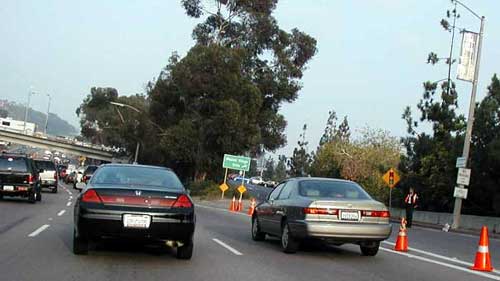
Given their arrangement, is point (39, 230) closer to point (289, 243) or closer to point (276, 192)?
point (276, 192)

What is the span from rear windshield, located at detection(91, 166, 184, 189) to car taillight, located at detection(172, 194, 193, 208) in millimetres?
430

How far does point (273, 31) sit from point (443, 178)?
23.1m

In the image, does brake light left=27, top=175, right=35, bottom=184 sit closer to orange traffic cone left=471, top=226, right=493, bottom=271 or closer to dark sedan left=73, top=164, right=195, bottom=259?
dark sedan left=73, top=164, right=195, bottom=259

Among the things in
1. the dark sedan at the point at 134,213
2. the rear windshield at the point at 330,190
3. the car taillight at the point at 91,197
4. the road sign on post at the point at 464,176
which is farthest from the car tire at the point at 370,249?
the road sign on post at the point at 464,176

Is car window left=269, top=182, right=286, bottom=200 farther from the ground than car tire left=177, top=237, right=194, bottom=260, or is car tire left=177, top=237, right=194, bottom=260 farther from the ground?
car window left=269, top=182, right=286, bottom=200

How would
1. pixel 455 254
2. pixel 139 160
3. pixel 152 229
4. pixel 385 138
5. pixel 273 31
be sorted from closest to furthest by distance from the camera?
pixel 152 229 < pixel 455 254 < pixel 273 31 < pixel 385 138 < pixel 139 160

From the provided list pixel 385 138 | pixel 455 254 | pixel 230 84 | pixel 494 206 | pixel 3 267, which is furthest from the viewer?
pixel 385 138

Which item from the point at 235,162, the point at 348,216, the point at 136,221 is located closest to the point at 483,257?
the point at 348,216

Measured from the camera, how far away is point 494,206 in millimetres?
32281

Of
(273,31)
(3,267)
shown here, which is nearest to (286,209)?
(3,267)

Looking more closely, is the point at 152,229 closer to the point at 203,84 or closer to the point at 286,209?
the point at 286,209

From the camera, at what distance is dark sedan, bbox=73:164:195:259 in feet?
33.1

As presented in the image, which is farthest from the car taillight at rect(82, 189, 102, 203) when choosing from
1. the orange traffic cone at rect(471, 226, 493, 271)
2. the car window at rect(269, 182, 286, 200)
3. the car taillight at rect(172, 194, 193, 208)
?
the orange traffic cone at rect(471, 226, 493, 271)

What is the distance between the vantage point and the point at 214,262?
11.0 meters
